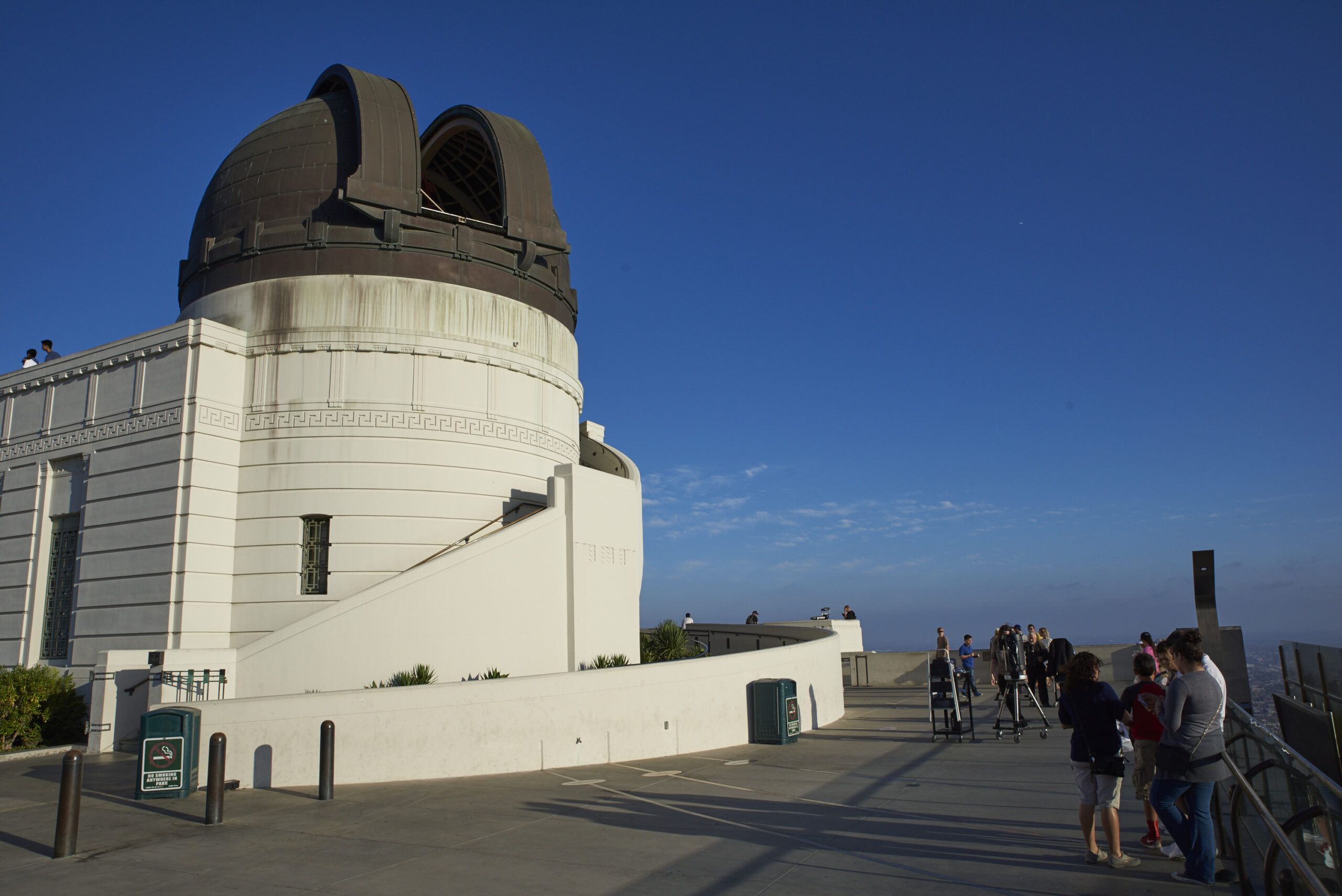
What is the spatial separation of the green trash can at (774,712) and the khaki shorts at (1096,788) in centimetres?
695

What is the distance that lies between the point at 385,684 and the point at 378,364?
6.36m

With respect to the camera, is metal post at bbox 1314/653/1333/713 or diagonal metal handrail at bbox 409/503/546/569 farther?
diagonal metal handrail at bbox 409/503/546/569

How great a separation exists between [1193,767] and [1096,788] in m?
0.72

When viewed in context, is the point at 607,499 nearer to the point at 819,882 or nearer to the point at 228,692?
the point at 228,692

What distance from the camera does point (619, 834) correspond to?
26.1 feet

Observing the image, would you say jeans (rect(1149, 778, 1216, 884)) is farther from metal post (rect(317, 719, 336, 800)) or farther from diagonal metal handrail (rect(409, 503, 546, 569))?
diagonal metal handrail (rect(409, 503, 546, 569))

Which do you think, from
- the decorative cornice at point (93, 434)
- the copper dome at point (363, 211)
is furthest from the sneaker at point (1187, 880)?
the decorative cornice at point (93, 434)

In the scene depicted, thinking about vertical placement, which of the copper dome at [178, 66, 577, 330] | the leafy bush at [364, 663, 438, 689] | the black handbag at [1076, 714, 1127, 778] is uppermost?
the copper dome at [178, 66, 577, 330]

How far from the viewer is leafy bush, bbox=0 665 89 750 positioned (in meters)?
14.2

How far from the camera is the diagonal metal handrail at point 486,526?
689 inches

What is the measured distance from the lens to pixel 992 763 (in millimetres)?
11344

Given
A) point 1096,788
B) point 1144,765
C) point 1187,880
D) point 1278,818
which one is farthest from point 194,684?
point 1278,818

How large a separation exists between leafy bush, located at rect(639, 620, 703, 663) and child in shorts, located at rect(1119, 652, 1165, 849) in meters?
13.0

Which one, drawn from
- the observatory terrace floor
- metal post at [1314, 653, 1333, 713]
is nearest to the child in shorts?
the observatory terrace floor
